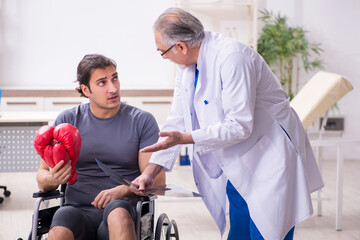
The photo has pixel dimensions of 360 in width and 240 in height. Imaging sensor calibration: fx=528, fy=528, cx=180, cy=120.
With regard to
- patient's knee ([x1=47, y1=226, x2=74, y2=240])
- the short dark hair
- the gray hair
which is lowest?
patient's knee ([x1=47, y1=226, x2=74, y2=240])

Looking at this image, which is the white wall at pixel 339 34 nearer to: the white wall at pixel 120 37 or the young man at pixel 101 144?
the white wall at pixel 120 37

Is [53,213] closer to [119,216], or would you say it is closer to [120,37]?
[119,216]

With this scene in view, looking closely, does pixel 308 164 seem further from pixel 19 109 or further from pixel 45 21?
pixel 45 21

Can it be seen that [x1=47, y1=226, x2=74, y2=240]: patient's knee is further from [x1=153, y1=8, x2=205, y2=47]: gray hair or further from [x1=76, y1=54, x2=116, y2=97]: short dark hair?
[x1=153, y1=8, x2=205, y2=47]: gray hair

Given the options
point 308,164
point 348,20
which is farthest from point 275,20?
point 308,164

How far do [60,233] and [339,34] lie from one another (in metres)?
4.77

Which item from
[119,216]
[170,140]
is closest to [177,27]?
[170,140]

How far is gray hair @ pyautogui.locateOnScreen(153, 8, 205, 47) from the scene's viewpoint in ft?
5.82

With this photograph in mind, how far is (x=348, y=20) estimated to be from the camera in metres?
5.89

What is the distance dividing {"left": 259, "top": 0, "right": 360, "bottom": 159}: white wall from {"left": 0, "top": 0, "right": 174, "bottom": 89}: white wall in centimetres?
151

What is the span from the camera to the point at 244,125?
68.1 inches

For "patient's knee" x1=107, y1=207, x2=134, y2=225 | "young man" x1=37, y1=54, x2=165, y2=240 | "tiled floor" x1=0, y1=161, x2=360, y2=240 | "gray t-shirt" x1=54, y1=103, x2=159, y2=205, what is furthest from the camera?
"tiled floor" x1=0, y1=161, x2=360, y2=240

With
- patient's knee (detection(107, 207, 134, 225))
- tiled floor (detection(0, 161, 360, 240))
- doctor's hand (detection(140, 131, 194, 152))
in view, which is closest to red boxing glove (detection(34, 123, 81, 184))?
patient's knee (detection(107, 207, 134, 225))

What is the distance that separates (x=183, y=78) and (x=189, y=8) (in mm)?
3772
